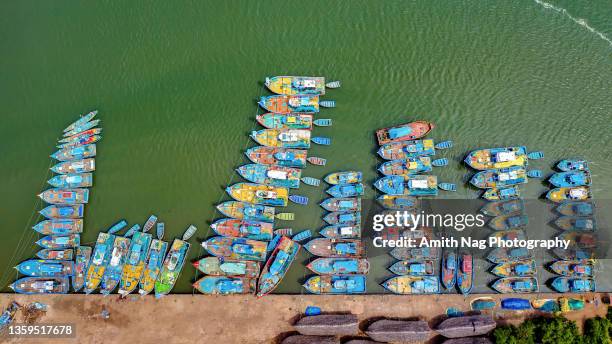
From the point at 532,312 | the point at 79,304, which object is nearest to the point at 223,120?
the point at 79,304

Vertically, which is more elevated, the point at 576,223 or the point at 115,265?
the point at 576,223

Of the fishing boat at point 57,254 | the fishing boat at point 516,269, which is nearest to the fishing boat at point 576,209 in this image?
the fishing boat at point 516,269

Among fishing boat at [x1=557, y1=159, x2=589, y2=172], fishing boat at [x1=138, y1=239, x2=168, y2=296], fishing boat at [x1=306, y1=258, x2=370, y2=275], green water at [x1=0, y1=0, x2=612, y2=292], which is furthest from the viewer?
green water at [x1=0, y1=0, x2=612, y2=292]

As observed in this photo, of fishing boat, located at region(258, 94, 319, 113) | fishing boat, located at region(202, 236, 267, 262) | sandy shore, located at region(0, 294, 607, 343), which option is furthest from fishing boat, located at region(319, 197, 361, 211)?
fishing boat, located at region(258, 94, 319, 113)

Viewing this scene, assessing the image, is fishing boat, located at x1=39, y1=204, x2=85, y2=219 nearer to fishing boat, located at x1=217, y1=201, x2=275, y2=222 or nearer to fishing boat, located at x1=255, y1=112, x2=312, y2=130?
fishing boat, located at x1=217, y1=201, x2=275, y2=222

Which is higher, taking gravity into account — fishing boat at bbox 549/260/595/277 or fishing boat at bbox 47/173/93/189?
fishing boat at bbox 47/173/93/189

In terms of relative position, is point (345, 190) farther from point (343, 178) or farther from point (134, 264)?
point (134, 264)

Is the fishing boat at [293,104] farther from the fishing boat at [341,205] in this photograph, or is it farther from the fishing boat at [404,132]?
the fishing boat at [341,205]

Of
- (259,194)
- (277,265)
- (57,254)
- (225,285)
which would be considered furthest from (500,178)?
(57,254)
